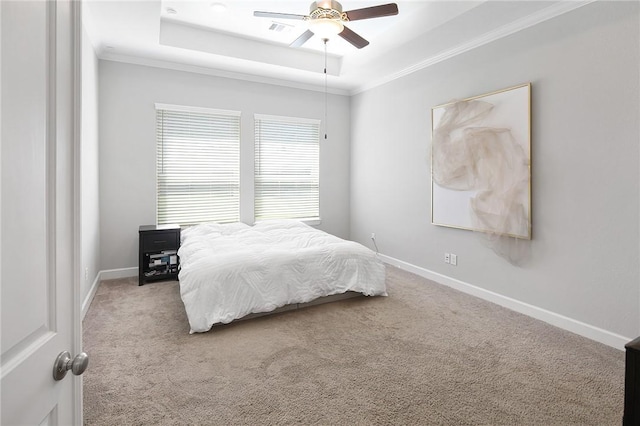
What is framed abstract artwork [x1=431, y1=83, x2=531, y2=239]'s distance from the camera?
3.29 meters

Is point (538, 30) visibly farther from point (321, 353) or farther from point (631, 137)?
point (321, 353)

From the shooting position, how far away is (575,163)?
2.92 meters

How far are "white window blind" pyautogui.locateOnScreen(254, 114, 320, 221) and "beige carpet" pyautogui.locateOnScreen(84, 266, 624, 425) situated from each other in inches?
96.8

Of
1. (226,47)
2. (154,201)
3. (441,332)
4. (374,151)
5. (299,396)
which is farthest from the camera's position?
(374,151)

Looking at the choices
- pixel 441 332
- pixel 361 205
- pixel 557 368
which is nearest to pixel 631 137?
pixel 557 368

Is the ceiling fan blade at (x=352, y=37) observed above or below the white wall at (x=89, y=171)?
above

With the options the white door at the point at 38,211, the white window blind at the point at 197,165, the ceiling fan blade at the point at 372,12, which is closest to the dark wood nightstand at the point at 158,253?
the white window blind at the point at 197,165

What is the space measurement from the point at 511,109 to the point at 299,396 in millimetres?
3228

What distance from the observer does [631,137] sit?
2578mm

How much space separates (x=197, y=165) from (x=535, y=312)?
4477 mm

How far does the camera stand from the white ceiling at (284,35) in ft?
10.5

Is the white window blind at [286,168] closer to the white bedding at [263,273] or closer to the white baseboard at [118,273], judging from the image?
the white bedding at [263,273]

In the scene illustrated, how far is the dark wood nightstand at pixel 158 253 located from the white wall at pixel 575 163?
11.2 feet

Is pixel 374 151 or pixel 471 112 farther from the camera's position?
pixel 374 151
